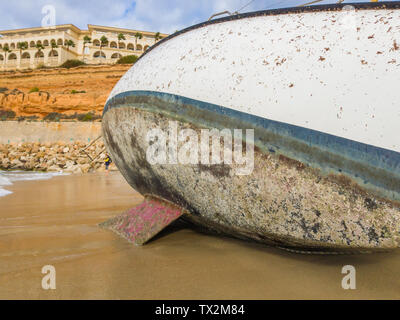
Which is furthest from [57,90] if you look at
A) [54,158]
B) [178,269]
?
[178,269]

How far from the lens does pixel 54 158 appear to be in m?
13.7

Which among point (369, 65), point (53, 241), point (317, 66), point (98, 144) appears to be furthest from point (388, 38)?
point (98, 144)

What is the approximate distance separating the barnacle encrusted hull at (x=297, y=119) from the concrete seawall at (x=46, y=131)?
1911cm

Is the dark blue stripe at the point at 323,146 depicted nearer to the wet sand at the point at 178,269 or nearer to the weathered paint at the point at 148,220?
the wet sand at the point at 178,269

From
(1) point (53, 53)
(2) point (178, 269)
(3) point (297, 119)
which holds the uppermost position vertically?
(1) point (53, 53)

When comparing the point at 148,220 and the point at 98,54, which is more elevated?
the point at 98,54

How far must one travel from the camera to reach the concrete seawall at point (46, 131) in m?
19.4

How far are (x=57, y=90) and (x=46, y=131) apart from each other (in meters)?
16.1

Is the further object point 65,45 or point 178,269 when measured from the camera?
point 65,45

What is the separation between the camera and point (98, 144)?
55.3 ft

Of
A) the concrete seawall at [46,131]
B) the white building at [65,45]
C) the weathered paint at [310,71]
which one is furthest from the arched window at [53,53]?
the weathered paint at [310,71]

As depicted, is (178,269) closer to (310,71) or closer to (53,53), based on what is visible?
(310,71)

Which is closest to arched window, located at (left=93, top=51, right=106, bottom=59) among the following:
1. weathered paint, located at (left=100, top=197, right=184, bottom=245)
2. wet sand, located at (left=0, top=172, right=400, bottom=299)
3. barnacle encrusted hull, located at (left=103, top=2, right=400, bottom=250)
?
wet sand, located at (left=0, top=172, right=400, bottom=299)

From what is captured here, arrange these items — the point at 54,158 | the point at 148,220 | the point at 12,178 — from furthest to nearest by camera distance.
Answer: the point at 54,158 → the point at 12,178 → the point at 148,220
